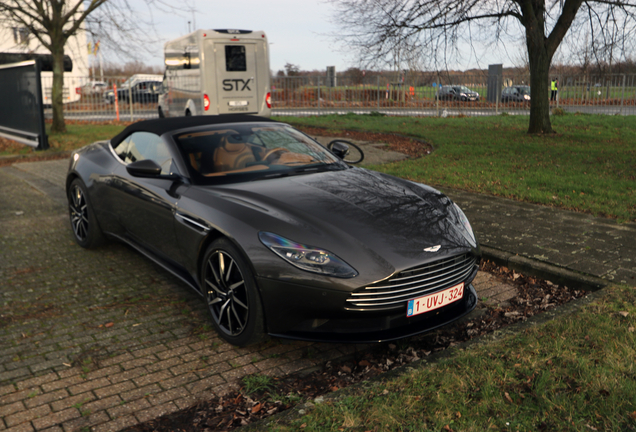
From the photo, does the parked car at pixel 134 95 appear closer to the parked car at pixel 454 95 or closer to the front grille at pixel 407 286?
the parked car at pixel 454 95

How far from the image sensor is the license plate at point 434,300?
332 centimetres

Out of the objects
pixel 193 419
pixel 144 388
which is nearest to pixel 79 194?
pixel 144 388

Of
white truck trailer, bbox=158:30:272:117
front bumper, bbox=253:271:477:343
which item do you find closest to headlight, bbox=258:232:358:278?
front bumper, bbox=253:271:477:343

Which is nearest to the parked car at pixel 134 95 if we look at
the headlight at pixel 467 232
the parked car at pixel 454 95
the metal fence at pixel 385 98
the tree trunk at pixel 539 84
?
the metal fence at pixel 385 98

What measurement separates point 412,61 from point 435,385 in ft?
38.2

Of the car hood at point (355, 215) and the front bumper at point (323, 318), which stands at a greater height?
the car hood at point (355, 215)

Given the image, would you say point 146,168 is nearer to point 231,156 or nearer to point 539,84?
point 231,156

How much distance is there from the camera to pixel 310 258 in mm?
3260

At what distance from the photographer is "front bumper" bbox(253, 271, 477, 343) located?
3201 millimetres

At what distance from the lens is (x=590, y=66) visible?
550 inches

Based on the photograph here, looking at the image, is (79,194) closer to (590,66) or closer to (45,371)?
(45,371)

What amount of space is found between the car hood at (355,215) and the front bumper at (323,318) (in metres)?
0.29

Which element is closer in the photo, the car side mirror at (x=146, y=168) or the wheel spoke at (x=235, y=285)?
the wheel spoke at (x=235, y=285)

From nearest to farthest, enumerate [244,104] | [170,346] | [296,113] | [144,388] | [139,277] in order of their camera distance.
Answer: [144,388] → [170,346] → [139,277] → [244,104] → [296,113]
